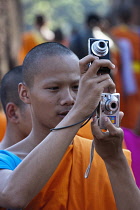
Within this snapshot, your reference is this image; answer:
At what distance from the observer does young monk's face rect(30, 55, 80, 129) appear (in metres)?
3.24

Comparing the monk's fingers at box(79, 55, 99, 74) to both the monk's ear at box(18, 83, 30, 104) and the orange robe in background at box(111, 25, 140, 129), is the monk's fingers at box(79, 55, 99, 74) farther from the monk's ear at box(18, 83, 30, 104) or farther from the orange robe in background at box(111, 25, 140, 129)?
the orange robe in background at box(111, 25, 140, 129)

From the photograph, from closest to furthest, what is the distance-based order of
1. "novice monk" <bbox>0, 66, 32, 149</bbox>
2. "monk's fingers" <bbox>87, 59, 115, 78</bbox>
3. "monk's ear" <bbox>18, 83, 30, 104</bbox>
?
"monk's fingers" <bbox>87, 59, 115, 78</bbox> → "monk's ear" <bbox>18, 83, 30, 104</bbox> → "novice monk" <bbox>0, 66, 32, 149</bbox>

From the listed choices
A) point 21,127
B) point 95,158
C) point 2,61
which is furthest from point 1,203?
point 2,61

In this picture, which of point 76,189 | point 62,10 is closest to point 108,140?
point 76,189

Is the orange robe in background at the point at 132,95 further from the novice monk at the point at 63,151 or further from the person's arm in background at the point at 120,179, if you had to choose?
the person's arm in background at the point at 120,179

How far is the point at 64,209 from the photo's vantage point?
3357mm

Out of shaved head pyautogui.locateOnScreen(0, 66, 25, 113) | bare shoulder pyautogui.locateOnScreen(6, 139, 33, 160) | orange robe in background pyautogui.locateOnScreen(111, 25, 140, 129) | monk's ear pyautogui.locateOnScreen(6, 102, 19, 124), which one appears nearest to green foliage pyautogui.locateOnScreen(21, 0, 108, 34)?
orange robe in background pyautogui.locateOnScreen(111, 25, 140, 129)

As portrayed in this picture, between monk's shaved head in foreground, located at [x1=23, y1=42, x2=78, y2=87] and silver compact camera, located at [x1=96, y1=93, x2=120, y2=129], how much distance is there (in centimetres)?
62

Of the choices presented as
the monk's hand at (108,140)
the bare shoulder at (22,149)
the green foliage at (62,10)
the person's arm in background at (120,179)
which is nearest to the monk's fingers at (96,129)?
the monk's hand at (108,140)

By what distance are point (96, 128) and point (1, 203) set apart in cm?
61

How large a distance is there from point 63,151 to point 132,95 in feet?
20.3

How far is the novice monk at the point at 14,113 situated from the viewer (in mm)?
4426

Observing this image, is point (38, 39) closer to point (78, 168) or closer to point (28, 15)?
point (78, 168)

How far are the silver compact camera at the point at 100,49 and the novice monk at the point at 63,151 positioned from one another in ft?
0.12
